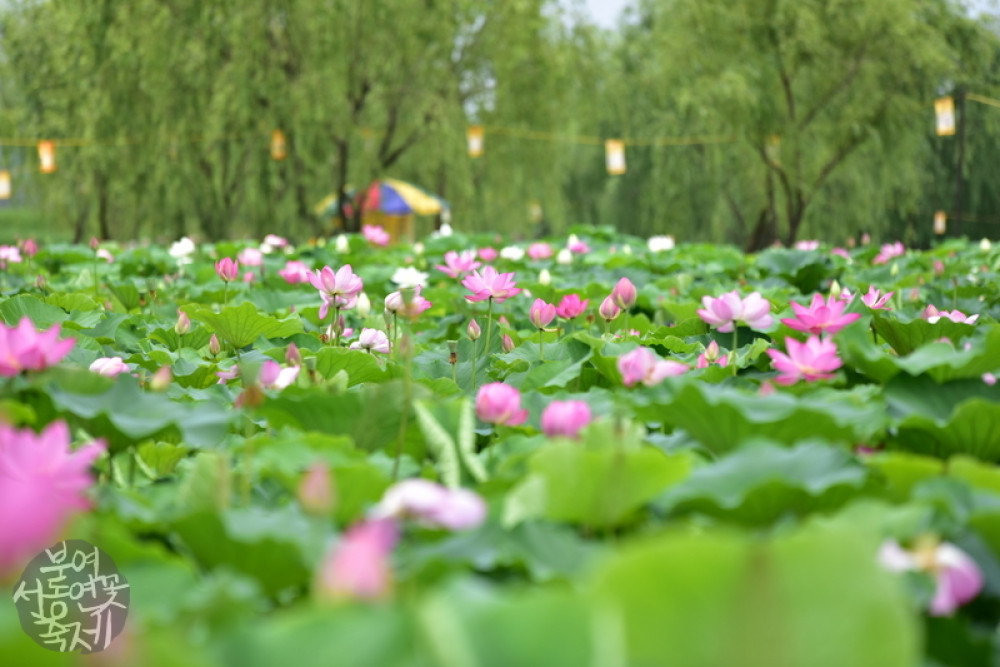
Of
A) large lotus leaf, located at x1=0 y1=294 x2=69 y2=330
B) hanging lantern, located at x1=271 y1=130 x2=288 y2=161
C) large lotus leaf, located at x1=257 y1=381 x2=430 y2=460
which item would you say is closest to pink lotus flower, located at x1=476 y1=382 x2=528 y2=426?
large lotus leaf, located at x1=257 y1=381 x2=430 y2=460

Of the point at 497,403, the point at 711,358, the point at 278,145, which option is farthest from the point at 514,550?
the point at 278,145

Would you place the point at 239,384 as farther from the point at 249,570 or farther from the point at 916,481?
the point at 916,481

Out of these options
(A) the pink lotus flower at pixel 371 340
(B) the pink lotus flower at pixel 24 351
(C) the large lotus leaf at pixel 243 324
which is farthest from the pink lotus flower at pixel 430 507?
(C) the large lotus leaf at pixel 243 324

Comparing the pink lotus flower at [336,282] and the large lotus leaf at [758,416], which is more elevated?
the pink lotus flower at [336,282]

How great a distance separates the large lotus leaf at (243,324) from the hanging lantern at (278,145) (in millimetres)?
8581

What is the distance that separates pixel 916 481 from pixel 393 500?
469 mm

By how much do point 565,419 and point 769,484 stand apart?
0.75 feet

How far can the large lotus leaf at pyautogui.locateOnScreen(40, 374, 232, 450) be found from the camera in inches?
40.6

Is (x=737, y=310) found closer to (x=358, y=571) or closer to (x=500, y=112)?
(x=358, y=571)

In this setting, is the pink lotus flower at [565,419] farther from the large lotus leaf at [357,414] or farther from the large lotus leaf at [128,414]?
the large lotus leaf at [128,414]

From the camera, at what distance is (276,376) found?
1228mm

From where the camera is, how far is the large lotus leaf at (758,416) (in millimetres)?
1021

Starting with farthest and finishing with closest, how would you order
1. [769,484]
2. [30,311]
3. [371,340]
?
[30,311] < [371,340] < [769,484]

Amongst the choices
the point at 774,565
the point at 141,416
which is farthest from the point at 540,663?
the point at 141,416
